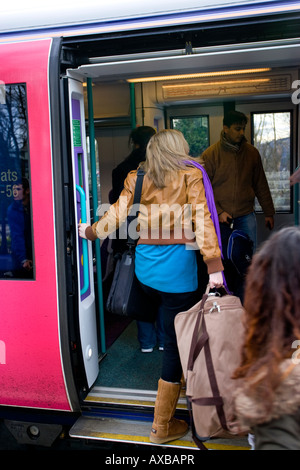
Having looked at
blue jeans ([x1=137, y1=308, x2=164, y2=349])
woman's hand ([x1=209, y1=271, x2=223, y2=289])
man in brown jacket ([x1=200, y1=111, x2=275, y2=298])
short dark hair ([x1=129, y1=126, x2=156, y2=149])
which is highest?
short dark hair ([x1=129, y1=126, x2=156, y2=149])

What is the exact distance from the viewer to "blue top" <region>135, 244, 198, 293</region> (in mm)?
2873

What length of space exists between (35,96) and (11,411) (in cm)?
197

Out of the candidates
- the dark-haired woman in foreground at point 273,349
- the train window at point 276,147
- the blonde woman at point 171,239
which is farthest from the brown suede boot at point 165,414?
the train window at point 276,147

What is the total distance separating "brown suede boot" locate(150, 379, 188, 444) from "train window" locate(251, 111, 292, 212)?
141 inches

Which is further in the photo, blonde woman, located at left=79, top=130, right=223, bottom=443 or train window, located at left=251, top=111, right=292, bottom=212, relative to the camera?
train window, located at left=251, top=111, right=292, bottom=212

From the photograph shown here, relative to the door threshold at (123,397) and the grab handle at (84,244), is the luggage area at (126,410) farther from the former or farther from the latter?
the grab handle at (84,244)

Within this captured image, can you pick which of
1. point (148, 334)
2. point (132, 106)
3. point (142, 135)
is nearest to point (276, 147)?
point (132, 106)

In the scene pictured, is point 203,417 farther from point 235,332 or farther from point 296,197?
point 296,197

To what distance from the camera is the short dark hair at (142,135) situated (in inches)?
158

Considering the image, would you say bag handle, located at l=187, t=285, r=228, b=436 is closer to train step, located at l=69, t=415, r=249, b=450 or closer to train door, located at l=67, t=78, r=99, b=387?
train step, located at l=69, t=415, r=249, b=450

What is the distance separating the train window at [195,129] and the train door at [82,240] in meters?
2.98

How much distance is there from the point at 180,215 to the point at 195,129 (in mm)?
3402

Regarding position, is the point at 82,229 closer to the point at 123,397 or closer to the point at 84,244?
the point at 84,244

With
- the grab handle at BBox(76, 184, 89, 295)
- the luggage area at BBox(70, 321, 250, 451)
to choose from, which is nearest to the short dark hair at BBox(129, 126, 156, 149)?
the grab handle at BBox(76, 184, 89, 295)
